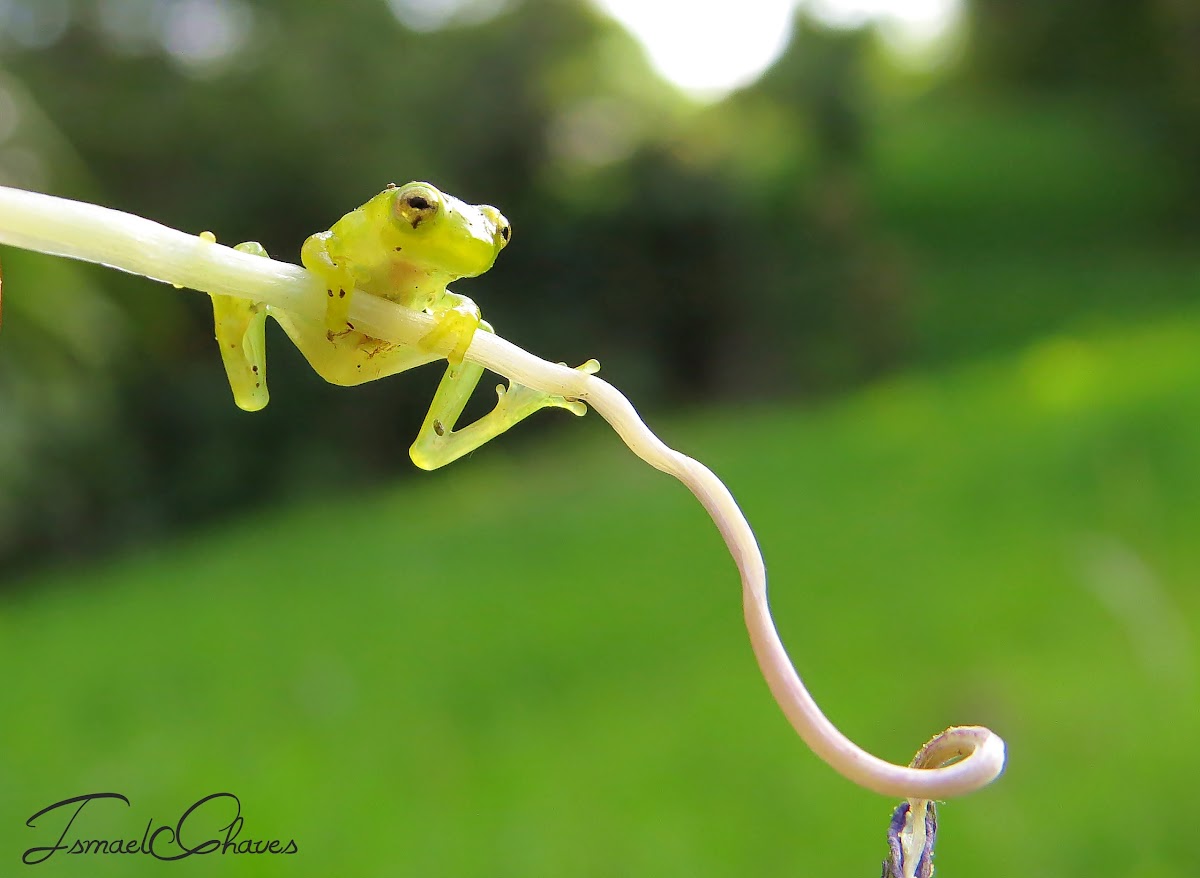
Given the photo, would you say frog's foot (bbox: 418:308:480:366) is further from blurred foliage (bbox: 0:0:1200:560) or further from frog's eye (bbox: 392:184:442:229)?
blurred foliage (bbox: 0:0:1200:560)

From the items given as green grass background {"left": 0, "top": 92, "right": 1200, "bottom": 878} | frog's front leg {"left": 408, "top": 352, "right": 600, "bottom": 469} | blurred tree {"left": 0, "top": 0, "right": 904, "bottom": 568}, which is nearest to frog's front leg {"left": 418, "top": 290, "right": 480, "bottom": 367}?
frog's front leg {"left": 408, "top": 352, "right": 600, "bottom": 469}

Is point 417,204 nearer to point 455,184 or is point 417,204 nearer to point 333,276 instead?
point 333,276

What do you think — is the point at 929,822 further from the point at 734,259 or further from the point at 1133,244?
the point at 1133,244

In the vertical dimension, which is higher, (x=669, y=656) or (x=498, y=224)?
(x=498, y=224)

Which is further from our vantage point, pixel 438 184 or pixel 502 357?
pixel 438 184

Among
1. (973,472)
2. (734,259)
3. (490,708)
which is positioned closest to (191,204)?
(734,259)

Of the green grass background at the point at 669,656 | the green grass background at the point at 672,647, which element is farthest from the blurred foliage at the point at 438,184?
the green grass background at the point at 669,656
